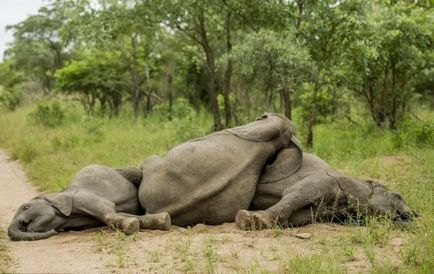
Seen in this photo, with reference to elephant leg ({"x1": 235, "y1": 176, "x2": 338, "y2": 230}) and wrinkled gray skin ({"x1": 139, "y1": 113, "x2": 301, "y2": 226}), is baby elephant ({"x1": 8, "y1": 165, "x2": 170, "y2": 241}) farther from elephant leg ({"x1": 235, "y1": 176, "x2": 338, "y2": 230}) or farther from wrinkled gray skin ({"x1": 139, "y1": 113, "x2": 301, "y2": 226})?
elephant leg ({"x1": 235, "y1": 176, "x2": 338, "y2": 230})

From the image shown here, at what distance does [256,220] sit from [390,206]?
114 cm

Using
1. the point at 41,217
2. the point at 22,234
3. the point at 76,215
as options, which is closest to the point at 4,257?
the point at 22,234

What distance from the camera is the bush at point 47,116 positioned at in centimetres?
1578

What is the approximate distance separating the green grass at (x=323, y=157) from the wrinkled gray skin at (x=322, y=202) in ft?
0.55

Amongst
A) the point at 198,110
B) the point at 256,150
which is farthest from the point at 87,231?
the point at 198,110

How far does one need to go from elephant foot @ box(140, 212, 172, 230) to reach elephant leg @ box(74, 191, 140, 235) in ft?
0.44

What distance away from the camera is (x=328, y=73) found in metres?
10.6

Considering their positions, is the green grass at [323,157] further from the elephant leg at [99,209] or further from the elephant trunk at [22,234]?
the elephant leg at [99,209]

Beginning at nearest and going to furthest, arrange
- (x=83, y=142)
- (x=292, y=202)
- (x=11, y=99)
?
(x=292, y=202) < (x=83, y=142) < (x=11, y=99)

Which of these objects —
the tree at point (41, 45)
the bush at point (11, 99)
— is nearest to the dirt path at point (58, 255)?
the bush at point (11, 99)

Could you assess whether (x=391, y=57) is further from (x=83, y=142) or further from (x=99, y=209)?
(x=99, y=209)

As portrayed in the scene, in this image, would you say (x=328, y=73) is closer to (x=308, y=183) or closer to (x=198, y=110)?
(x=308, y=183)

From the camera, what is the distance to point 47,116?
16.0m

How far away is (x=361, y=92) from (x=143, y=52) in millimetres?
8071
